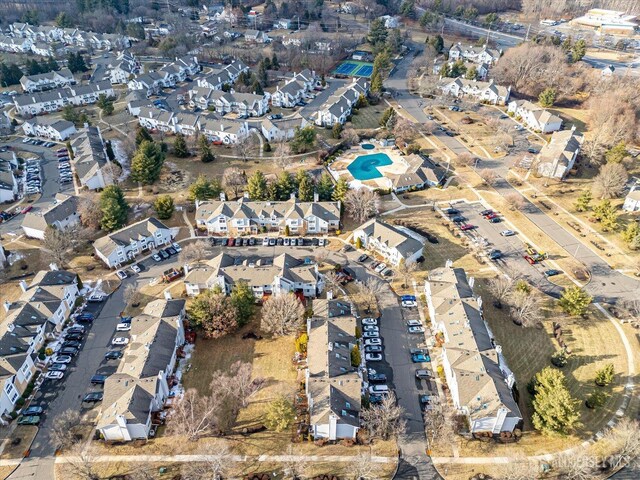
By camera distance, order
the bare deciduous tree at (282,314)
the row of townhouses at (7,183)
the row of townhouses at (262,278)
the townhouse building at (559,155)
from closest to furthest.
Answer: the bare deciduous tree at (282,314), the row of townhouses at (262,278), the row of townhouses at (7,183), the townhouse building at (559,155)

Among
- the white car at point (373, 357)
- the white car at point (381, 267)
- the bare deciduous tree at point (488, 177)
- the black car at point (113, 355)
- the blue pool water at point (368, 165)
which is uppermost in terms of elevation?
the bare deciduous tree at point (488, 177)

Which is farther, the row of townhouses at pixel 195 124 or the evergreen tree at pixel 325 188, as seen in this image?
the row of townhouses at pixel 195 124

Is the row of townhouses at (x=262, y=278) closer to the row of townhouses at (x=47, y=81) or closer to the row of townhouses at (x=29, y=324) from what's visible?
the row of townhouses at (x=29, y=324)

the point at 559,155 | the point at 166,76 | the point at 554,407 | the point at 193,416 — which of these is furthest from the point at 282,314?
the point at 166,76

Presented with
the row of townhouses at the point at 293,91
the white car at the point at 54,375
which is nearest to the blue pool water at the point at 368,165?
the row of townhouses at the point at 293,91

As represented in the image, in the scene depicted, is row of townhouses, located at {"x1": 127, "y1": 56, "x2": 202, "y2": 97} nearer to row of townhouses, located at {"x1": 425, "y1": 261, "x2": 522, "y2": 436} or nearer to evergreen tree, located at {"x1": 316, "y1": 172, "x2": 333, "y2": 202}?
evergreen tree, located at {"x1": 316, "y1": 172, "x2": 333, "y2": 202}

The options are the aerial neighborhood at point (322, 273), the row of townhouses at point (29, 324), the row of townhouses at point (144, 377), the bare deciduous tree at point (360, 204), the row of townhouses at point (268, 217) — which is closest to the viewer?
the row of townhouses at point (144, 377)

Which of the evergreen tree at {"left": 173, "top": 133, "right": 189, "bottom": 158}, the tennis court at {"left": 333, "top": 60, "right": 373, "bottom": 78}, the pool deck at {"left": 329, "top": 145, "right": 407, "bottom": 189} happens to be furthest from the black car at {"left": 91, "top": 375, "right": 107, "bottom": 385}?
the tennis court at {"left": 333, "top": 60, "right": 373, "bottom": 78}
